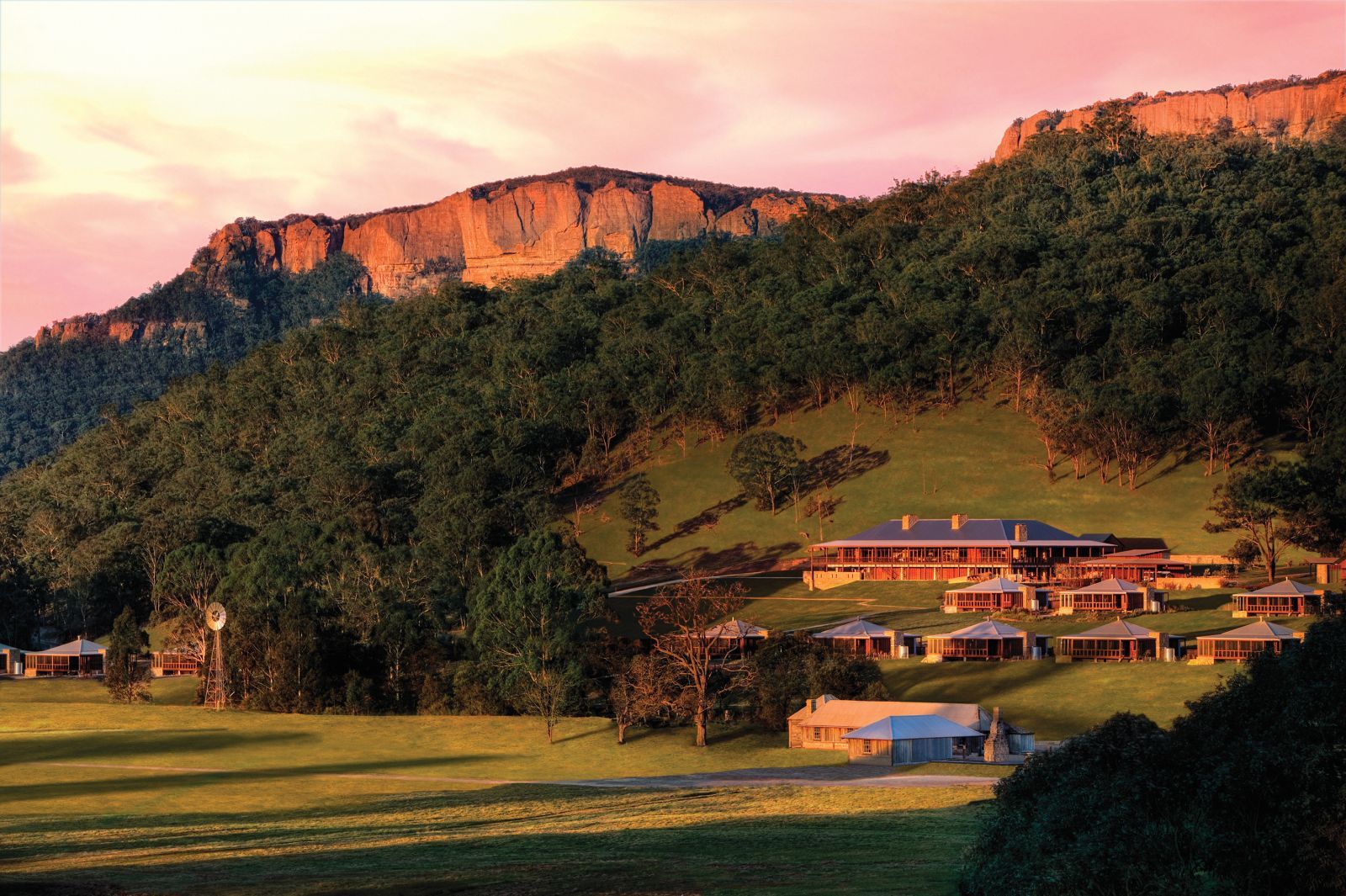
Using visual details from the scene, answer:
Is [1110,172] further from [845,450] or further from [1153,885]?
[1153,885]

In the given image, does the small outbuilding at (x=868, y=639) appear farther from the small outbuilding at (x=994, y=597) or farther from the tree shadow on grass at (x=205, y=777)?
the tree shadow on grass at (x=205, y=777)

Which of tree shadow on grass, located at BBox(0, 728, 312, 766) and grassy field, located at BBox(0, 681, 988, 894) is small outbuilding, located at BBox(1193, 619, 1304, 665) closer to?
grassy field, located at BBox(0, 681, 988, 894)

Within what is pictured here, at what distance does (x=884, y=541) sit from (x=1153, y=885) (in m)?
92.6

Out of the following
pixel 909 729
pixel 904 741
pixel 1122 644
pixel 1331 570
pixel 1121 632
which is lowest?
pixel 904 741

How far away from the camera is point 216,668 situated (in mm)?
79062

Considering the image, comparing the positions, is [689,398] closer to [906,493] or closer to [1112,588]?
[906,493]

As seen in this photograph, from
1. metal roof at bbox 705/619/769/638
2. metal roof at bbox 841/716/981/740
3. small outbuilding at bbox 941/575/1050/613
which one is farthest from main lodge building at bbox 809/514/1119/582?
metal roof at bbox 841/716/981/740

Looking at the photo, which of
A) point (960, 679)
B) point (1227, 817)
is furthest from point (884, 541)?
point (1227, 817)

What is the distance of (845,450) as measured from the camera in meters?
144

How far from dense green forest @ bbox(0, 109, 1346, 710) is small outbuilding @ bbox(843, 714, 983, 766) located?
2544cm

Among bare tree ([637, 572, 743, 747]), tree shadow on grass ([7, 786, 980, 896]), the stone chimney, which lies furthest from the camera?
bare tree ([637, 572, 743, 747])

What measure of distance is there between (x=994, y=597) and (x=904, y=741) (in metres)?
37.3

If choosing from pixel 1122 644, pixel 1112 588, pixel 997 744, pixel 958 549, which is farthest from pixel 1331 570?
pixel 997 744

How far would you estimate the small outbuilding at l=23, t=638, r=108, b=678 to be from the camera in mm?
99188
